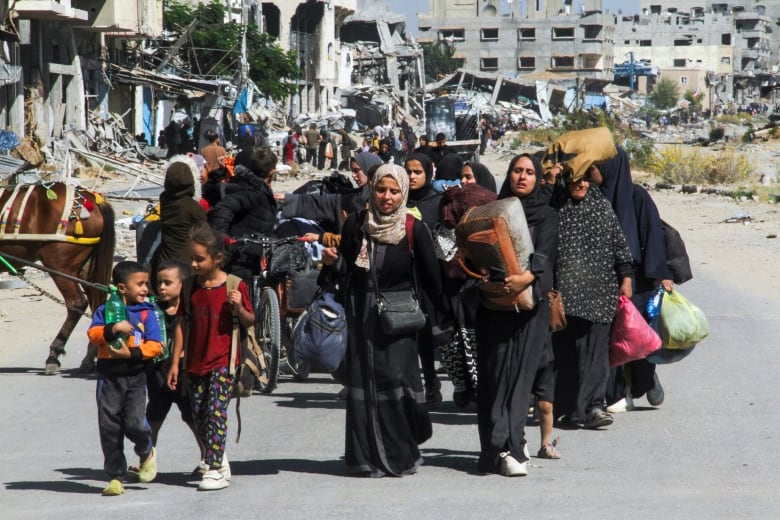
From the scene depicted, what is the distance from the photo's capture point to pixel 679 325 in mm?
8016

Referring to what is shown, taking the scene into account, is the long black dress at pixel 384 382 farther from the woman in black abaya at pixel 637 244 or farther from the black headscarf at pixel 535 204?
the woman in black abaya at pixel 637 244

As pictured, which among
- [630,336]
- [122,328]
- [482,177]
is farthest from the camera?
[482,177]

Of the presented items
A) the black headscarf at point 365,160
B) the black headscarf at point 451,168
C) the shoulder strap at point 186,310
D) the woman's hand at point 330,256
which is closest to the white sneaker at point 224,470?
the shoulder strap at point 186,310

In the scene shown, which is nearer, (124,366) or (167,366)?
(124,366)

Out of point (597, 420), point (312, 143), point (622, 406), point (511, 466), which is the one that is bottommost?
point (312, 143)

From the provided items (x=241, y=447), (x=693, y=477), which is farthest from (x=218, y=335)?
(x=693, y=477)

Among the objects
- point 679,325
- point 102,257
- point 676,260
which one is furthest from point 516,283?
point 102,257

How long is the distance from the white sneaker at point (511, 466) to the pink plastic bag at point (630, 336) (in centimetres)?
153

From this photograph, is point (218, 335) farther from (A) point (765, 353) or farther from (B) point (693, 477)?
(A) point (765, 353)

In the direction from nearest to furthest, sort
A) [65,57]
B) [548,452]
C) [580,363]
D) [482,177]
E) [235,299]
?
[235,299]
[548,452]
[580,363]
[482,177]
[65,57]

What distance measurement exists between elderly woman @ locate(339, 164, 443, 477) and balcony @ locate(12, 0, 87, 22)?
25410 mm

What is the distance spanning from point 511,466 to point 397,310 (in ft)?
3.02

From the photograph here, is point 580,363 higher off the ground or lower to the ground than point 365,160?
lower

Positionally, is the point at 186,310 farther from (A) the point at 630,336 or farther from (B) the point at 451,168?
(B) the point at 451,168
